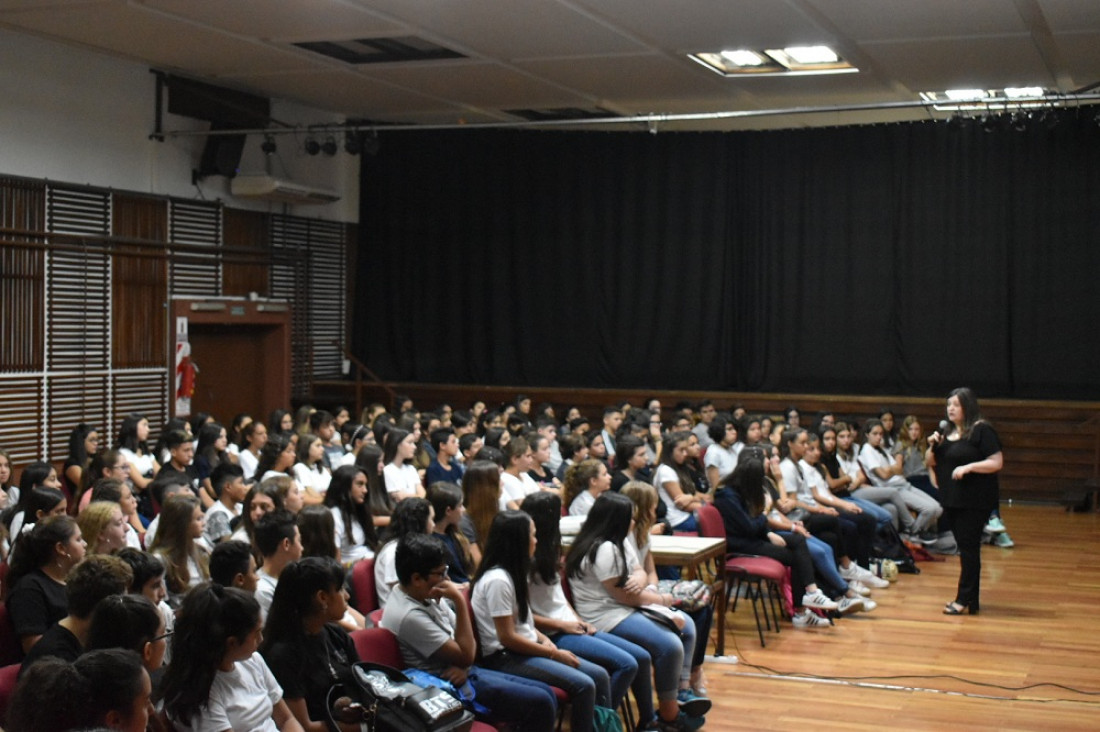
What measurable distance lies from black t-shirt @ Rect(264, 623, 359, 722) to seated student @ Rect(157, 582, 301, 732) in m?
0.34

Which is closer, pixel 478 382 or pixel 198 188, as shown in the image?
pixel 198 188

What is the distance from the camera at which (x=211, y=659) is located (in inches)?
137

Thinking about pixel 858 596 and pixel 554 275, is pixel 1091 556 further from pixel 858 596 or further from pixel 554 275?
pixel 554 275

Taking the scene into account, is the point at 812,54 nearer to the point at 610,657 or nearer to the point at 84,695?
the point at 610,657

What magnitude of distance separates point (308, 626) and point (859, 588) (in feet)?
18.5

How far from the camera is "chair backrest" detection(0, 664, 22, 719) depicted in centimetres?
346

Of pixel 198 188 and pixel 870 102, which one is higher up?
pixel 870 102

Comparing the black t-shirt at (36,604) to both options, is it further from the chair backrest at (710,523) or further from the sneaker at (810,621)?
the sneaker at (810,621)

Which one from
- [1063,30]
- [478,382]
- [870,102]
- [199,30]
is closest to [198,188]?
[199,30]

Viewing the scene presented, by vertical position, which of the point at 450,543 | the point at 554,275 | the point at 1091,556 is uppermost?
→ the point at 554,275

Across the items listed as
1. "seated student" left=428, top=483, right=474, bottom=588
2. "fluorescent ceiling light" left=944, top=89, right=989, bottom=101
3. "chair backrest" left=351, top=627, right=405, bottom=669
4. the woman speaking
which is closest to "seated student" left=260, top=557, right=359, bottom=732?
"chair backrest" left=351, top=627, right=405, bottom=669

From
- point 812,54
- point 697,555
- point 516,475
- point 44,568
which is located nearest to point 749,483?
point 697,555

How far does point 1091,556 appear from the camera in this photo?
1030 centimetres

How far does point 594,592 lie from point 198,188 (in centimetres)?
914
